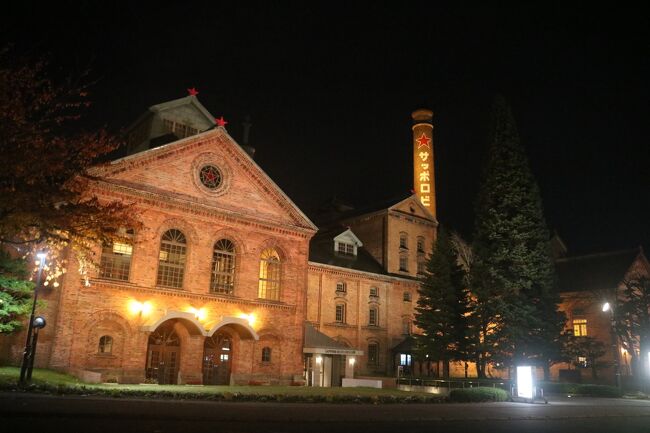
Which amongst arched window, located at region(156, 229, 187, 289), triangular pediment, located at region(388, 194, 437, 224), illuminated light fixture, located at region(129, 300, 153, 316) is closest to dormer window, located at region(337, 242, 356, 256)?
triangular pediment, located at region(388, 194, 437, 224)

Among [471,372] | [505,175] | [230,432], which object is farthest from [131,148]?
[471,372]

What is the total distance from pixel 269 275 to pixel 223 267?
3.47 meters

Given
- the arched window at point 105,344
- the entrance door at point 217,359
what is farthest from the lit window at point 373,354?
the arched window at point 105,344

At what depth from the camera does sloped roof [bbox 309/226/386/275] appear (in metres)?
42.7

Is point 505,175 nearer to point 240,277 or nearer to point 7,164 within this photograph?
point 240,277

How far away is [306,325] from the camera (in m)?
35.6

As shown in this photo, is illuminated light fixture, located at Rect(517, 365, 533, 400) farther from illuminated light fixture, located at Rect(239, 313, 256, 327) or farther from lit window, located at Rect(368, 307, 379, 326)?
lit window, located at Rect(368, 307, 379, 326)

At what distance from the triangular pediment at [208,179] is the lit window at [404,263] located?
14442 mm

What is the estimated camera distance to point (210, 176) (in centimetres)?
3206

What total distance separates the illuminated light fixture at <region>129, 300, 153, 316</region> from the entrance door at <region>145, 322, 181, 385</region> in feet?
4.57

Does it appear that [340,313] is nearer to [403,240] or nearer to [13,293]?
[403,240]

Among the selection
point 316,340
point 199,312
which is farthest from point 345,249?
point 199,312

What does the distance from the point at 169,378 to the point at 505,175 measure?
987 inches

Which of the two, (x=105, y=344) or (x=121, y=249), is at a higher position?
(x=121, y=249)
